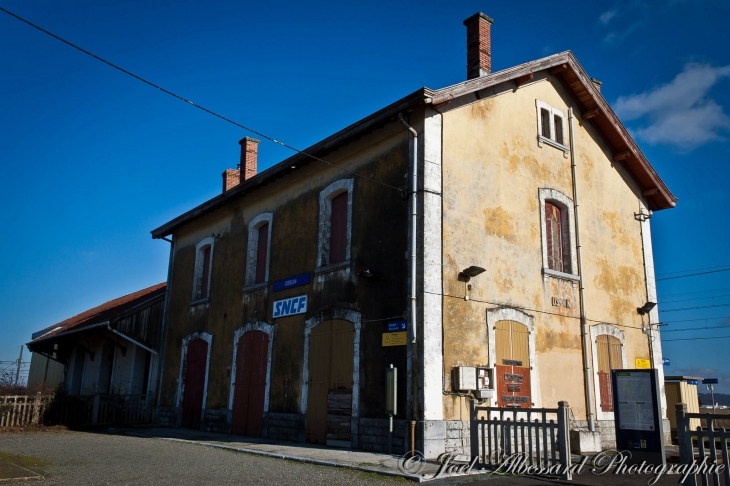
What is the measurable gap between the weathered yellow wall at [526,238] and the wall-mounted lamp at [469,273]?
18 cm

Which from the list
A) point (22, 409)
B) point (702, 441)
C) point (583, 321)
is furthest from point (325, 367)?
point (22, 409)

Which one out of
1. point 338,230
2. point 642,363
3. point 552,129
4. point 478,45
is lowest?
point 642,363

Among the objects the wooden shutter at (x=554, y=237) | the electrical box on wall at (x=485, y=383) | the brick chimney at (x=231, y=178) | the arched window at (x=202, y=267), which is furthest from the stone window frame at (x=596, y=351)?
the brick chimney at (x=231, y=178)

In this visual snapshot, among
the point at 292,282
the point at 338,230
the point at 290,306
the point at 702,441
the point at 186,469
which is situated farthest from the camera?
the point at 292,282

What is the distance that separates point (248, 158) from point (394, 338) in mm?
9597

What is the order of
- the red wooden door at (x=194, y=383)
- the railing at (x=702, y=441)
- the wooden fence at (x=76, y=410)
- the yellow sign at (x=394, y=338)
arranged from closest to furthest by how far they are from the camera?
the railing at (x=702, y=441) < the yellow sign at (x=394, y=338) < the wooden fence at (x=76, y=410) < the red wooden door at (x=194, y=383)

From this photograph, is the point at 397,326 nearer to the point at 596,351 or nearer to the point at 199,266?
the point at 596,351

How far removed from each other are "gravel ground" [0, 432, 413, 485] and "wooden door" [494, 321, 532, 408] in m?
4.01

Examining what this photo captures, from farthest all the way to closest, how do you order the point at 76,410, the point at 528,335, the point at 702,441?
the point at 76,410 → the point at 528,335 → the point at 702,441

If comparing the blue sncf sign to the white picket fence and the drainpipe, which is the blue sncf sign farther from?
the white picket fence

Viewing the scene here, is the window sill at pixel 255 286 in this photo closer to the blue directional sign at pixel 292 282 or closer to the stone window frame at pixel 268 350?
the blue directional sign at pixel 292 282

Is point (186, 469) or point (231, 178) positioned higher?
point (231, 178)

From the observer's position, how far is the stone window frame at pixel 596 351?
13.4 m

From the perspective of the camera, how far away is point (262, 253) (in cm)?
1603
